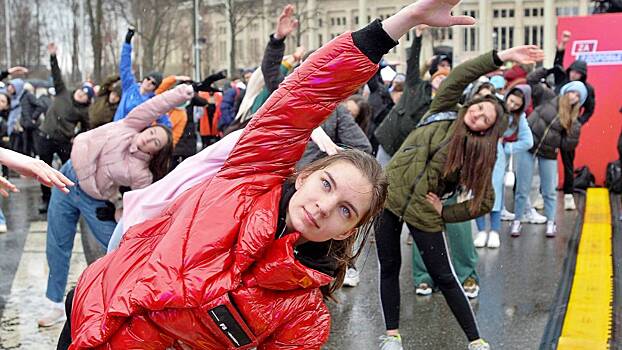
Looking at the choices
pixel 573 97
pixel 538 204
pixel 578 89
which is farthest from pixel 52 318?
pixel 538 204

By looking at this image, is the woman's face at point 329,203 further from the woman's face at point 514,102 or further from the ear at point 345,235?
the woman's face at point 514,102

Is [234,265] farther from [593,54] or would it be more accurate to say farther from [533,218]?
[593,54]

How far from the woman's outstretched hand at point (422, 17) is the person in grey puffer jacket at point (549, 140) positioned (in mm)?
6807

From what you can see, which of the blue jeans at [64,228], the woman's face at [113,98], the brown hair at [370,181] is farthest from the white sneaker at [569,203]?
the brown hair at [370,181]

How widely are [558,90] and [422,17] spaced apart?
927 cm

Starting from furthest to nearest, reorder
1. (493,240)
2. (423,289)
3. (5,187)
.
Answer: (493,240), (423,289), (5,187)

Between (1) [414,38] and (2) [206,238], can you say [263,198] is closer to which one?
(2) [206,238]

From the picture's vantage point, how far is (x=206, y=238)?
2.58 m

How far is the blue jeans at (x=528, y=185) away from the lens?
372 inches

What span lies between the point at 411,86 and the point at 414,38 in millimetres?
821

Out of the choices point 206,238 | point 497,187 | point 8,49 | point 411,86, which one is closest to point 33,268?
point 411,86

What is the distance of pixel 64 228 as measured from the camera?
568cm

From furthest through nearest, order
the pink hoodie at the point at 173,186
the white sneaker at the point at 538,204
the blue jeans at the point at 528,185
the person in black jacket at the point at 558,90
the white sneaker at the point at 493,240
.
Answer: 1. the white sneaker at the point at 538,204
2. the person in black jacket at the point at 558,90
3. the blue jeans at the point at 528,185
4. the white sneaker at the point at 493,240
5. the pink hoodie at the point at 173,186

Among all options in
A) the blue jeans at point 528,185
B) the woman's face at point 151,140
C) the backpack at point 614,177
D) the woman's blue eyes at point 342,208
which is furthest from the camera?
the backpack at point 614,177
